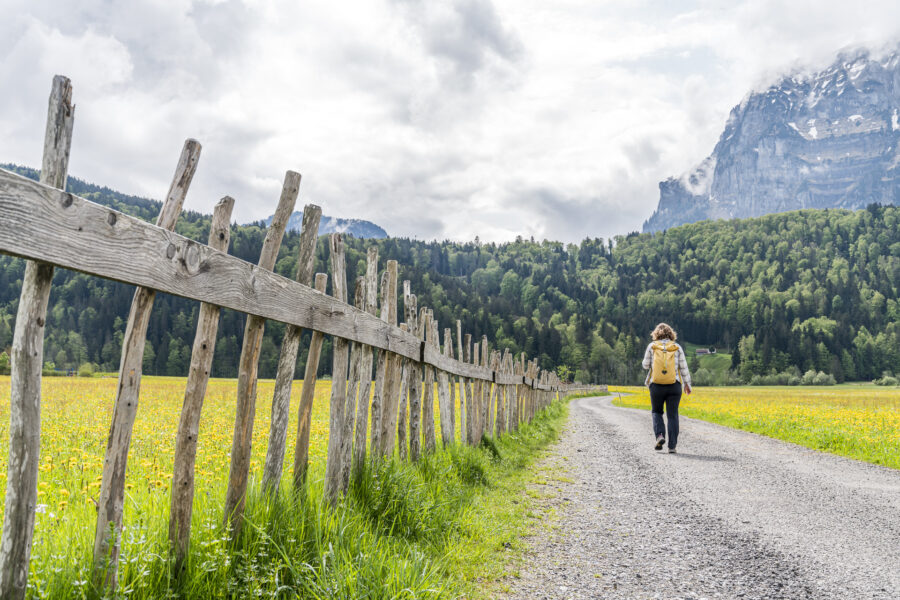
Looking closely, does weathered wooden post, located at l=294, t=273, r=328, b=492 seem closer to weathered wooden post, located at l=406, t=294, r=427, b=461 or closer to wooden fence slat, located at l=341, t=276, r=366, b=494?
wooden fence slat, located at l=341, t=276, r=366, b=494

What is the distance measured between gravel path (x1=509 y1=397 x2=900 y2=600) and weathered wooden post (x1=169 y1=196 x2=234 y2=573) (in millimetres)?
2306

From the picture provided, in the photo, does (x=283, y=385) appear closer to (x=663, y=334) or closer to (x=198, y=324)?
(x=198, y=324)

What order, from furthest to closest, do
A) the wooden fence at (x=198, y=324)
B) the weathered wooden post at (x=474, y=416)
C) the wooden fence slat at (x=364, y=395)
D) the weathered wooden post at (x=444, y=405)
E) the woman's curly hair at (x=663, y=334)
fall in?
the woman's curly hair at (x=663, y=334) < the weathered wooden post at (x=474, y=416) < the weathered wooden post at (x=444, y=405) < the wooden fence slat at (x=364, y=395) < the wooden fence at (x=198, y=324)

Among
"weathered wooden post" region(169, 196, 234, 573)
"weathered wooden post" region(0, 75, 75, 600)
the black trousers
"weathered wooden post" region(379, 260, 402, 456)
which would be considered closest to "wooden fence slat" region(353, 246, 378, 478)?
"weathered wooden post" region(379, 260, 402, 456)

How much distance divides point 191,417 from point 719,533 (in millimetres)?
4923

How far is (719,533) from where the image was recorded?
537 centimetres

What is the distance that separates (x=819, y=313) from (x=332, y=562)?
226 meters

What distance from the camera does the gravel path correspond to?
4000 mm

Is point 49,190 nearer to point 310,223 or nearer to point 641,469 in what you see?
point 310,223

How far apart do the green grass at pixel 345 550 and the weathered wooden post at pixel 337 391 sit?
0.13m

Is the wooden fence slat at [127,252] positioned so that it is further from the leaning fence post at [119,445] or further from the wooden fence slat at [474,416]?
the wooden fence slat at [474,416]

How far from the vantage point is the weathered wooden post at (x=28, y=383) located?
6.15 feet

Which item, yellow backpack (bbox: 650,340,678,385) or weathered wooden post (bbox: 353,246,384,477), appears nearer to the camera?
weathered wooden post (bbox: 353,246,384,477)

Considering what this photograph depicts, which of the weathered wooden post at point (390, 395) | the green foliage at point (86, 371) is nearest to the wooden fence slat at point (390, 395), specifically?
the weathered wooden post at point (390, 395)
